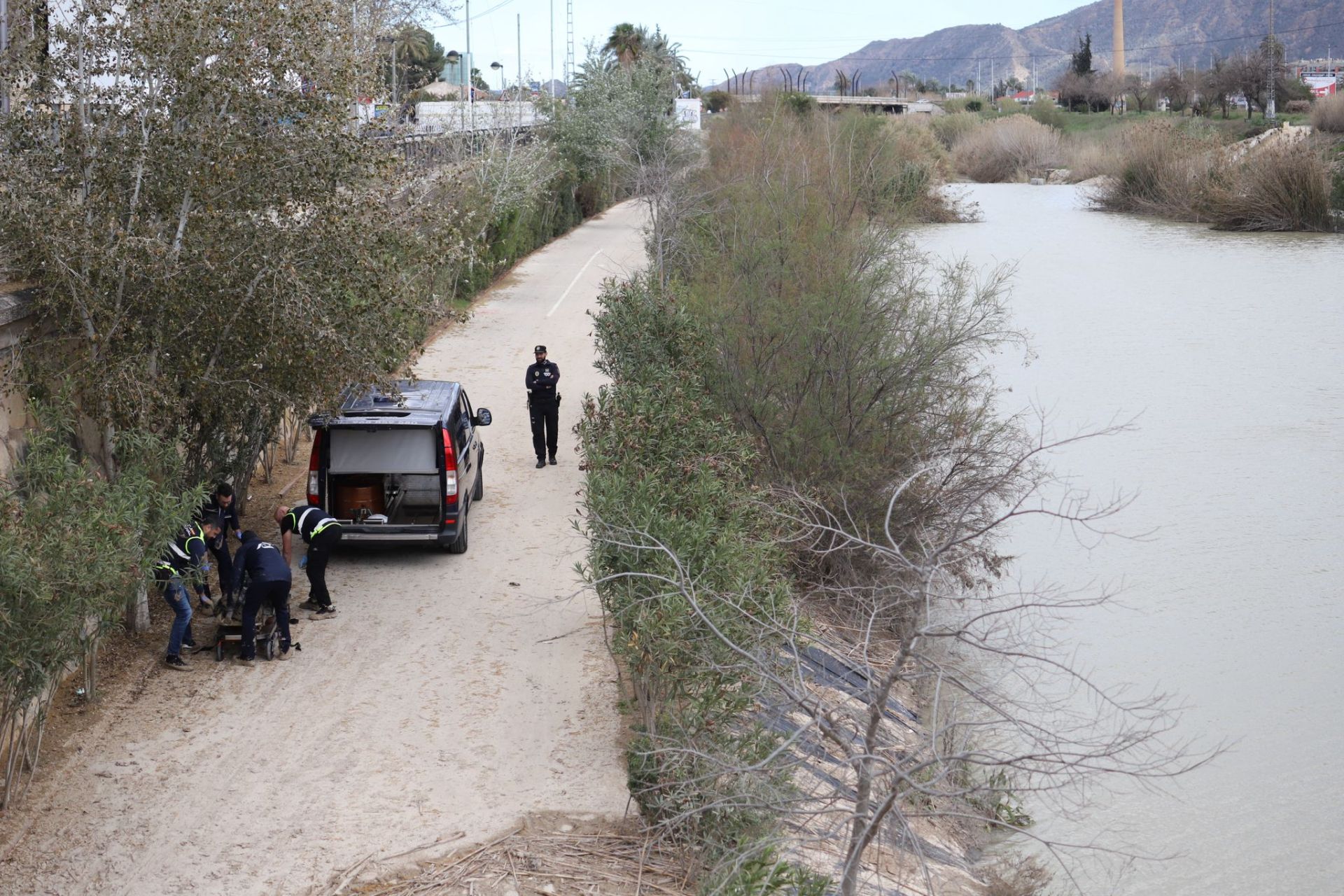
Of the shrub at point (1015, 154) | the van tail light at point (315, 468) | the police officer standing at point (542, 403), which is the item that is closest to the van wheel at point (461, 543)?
the van tail light at point (315, 468)

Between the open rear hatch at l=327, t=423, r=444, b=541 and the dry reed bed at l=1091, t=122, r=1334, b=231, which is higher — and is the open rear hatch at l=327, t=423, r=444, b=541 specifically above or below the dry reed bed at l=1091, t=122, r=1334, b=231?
below

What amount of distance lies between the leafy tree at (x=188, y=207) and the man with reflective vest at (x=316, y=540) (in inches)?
43.9

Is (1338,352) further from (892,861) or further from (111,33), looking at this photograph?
(111,33)

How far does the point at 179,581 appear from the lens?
35.4 ft

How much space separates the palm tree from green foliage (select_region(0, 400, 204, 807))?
65438mm

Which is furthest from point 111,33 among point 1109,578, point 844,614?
point 1109,578

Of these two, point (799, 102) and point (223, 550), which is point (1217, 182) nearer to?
point (799, 102)

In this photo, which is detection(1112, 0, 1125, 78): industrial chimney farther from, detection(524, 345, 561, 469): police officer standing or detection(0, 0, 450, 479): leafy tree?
detection(0, 0, 450, 479): leafy tree

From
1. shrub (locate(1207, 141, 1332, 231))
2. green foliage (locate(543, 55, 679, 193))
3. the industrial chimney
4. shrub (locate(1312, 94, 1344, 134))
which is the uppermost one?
the industrial chimney

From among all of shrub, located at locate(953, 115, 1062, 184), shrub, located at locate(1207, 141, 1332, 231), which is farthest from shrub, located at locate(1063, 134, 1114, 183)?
shrub, located at locate(1207, 141, 1332, 231)

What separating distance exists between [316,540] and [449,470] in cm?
166

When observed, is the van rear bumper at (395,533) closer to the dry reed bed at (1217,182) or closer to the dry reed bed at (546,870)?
the dry reed bed at (546,870)

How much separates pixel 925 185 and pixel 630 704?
45904 millimetres

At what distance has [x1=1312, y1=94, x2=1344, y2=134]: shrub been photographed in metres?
74.1
